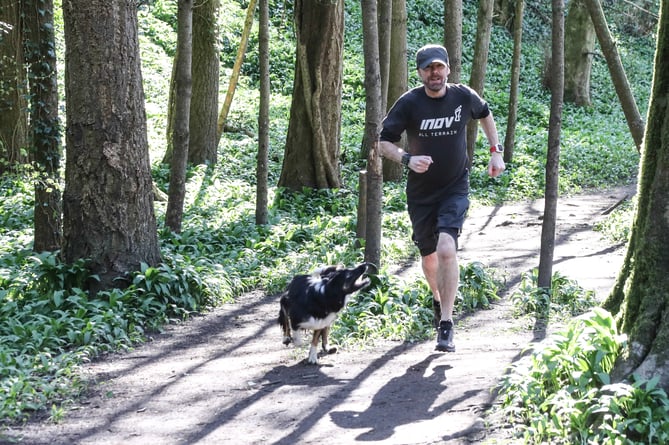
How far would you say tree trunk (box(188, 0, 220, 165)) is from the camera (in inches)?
711

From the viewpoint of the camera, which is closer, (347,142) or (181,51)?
(181,51)

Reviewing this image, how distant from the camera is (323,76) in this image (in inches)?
620

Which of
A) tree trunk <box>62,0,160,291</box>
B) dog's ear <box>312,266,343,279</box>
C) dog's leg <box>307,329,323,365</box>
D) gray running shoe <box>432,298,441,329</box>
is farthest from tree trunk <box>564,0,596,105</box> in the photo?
dog's leg <box>307,329,323,365</box>

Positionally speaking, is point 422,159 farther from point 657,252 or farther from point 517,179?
point 517,179

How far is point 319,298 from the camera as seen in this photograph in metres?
7.12

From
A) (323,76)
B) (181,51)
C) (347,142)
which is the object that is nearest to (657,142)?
(181,51)

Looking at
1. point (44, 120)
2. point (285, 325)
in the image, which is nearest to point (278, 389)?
point (285, 325)

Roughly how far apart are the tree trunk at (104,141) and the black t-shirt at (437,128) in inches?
135

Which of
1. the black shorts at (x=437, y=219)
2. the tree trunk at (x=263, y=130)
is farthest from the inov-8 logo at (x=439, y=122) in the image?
the tree trunk at (x=263, y=130)

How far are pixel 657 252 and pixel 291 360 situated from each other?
12.2 ft

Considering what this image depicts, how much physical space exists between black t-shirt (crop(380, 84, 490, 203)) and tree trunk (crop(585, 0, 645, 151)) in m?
2.87

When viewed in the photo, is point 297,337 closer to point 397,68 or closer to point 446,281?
point 446,281

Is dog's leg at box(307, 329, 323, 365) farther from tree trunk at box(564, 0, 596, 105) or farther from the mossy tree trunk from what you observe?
tree trunk at box(564, 0, 596, 105)

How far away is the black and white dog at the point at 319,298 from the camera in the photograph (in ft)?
23.3
